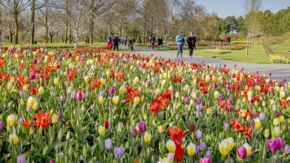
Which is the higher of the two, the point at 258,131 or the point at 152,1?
the point at 152,1

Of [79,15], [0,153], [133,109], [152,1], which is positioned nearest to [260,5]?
[79,15]

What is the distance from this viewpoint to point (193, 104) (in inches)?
97.7

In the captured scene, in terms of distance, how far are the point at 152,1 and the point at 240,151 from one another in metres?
34.8

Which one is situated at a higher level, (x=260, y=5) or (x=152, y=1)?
(x=152, y=1)

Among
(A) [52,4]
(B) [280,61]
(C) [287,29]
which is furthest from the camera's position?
(C) [287,29]

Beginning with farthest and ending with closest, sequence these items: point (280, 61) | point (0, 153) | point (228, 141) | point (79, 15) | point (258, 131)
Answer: point (79, 15) < point (280, 61) < point (258, 131) < point (0, 153) < point (228, 141)

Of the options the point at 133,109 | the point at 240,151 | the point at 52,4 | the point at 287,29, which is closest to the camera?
the point at 240,151

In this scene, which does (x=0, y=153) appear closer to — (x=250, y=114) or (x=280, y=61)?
(x=250, y=114)

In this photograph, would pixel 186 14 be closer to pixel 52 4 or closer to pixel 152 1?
pixel 152 1

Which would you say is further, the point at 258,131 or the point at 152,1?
the point at 152,1

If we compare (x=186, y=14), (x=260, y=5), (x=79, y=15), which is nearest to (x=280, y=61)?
(x=260, y=5)

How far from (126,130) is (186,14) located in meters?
35.0

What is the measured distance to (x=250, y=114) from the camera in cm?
205

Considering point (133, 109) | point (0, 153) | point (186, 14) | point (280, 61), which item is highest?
point (186, 14)
